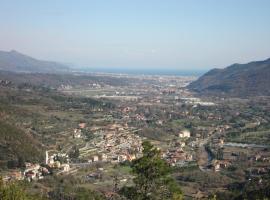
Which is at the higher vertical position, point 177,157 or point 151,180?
point 151,180

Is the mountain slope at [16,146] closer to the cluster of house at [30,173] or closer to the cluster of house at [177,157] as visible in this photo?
the cluster of house at [30,173]

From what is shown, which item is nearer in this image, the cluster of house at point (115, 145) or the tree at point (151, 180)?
the tree at point (151, 180)

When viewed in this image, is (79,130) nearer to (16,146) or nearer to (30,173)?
(16,146)

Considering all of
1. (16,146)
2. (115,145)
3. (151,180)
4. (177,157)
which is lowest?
(115,145)

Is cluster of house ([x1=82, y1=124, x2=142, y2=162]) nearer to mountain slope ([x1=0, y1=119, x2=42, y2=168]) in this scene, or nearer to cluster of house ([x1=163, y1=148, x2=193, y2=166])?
cluster of house ([x1=163, y1=148, x2=193, y2=166])

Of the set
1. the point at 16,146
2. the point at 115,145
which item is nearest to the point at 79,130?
the point at 115,145

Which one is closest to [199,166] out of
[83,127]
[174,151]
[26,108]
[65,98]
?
[174,151]

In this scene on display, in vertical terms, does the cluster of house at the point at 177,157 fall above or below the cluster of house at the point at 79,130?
below

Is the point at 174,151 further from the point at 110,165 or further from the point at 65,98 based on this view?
the point at 65,98

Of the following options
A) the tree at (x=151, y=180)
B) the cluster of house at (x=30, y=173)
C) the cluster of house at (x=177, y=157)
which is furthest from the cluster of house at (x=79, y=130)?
the tree at (x=151, y=180)
